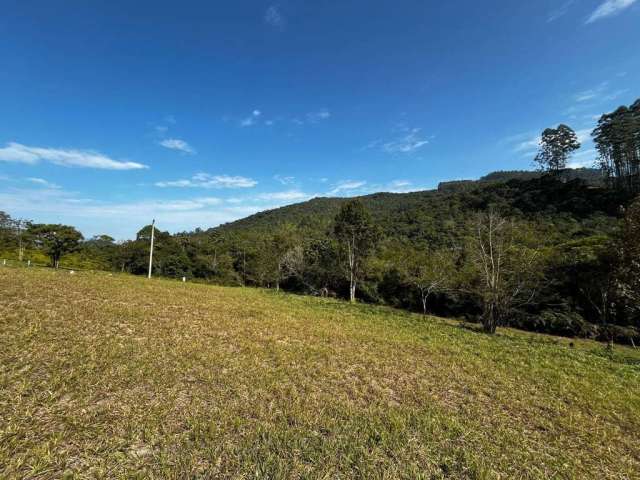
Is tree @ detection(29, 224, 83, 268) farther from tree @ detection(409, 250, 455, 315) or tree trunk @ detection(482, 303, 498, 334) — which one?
tree trunk @ detection(482, 303, 498, 334)

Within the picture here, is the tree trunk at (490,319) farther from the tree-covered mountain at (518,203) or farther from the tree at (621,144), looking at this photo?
the tree at (621,144)

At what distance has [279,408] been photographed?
3.91 m

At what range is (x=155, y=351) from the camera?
5.46 metres

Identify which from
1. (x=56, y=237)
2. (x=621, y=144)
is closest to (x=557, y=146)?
(x=621, y=144)

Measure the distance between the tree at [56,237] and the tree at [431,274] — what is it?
4142 centimetres

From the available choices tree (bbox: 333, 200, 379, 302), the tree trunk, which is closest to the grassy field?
the tree trunk

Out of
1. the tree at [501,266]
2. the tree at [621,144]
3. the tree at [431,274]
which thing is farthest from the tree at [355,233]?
the tree at [621,144]

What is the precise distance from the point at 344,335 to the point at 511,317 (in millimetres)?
18150

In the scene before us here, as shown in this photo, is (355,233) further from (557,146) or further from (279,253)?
(557,146)

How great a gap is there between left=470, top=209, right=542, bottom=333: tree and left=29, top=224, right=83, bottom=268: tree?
148 feet

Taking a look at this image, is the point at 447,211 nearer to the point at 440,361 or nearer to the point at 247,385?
the point at 440,361

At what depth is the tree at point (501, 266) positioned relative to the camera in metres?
14.0

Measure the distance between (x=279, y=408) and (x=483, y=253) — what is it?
1371 centimetres

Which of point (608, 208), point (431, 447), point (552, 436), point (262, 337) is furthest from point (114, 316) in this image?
point (608, 208)
